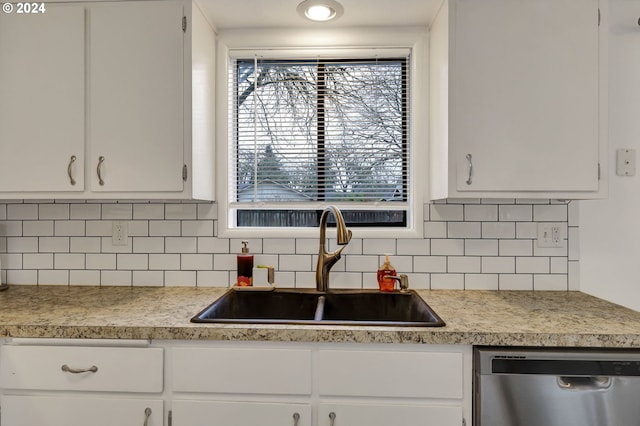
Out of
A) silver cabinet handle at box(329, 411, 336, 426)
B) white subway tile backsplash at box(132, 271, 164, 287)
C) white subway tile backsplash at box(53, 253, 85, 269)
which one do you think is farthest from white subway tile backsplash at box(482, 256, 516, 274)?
white subway tile backsplash at box(53, 253, 85, 269)

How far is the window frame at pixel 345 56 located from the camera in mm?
1815

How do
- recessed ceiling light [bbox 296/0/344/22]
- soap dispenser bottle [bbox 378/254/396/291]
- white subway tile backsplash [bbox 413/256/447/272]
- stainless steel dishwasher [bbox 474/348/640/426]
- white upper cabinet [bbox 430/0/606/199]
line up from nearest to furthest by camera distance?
stainless steel dishwasher [bbox 474/348/640/426] < white upper cabinet [bbox 430/0/606/199] < recessed ceiling light [bbox 296/0/344/22] < soap dispenser bottle [bbox 378/254/396/291] < white subway tile backsplash [bbox 413/256/447/272]

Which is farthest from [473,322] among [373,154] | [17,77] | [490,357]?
[17,77]

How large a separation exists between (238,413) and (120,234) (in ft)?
3.69

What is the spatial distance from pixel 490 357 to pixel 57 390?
4.57 feet

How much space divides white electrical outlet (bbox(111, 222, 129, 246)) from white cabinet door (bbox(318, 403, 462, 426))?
4.30 ft

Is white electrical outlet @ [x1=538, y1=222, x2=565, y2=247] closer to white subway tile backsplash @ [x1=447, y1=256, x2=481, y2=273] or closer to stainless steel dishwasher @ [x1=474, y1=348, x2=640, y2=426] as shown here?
white subway tile backsplash @ [x1=447, y1=256, x2=481, y2=273]

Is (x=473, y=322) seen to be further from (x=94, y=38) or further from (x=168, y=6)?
(x=94, y=38)

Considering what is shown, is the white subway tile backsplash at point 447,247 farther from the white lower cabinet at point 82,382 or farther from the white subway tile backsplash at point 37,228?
the white subway tile backsplash at point 37,228

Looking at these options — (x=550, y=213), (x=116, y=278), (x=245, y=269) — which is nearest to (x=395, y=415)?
(x=245, y=269)

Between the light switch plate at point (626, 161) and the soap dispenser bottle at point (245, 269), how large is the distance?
179 cm

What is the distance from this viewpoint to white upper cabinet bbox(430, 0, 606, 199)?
1.47 m

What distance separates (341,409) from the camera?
3.90ft

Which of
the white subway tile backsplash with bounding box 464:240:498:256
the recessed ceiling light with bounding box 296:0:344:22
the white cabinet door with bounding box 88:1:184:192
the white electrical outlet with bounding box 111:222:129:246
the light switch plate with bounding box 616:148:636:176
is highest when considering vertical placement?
the recessed ceiling light with bounding box 296:0:344:22
